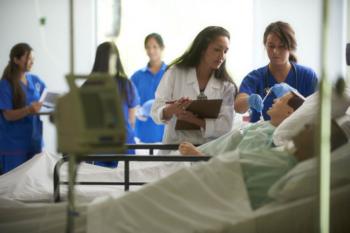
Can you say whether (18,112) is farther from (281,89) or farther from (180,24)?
(281,89)

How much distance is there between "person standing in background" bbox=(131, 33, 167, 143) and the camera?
4.24 metres

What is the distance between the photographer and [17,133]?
3.86 meters

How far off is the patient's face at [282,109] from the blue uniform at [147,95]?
188 cm

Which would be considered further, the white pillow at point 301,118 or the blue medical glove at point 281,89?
the blue medical glove at point 281,89

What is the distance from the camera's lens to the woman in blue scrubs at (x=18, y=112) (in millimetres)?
3809

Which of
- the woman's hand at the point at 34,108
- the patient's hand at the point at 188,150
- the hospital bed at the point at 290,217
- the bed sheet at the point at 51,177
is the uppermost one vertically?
the woman's hand at the point at 34,108

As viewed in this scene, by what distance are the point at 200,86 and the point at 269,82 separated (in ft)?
1.15

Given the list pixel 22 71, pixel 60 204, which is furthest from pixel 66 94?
pixel 22 71

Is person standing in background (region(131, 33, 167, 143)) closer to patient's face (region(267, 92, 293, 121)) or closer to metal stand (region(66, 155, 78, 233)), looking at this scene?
patient's face (region(267, 92, 293, 121))

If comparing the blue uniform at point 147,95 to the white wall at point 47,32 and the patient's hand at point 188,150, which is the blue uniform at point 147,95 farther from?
the patient's hand at point 188,150

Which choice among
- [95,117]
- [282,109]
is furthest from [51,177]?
[95,117]

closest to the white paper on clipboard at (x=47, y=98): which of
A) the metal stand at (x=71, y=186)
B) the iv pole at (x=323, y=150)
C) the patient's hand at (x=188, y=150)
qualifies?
the patient's hand at (x=188, y=150)

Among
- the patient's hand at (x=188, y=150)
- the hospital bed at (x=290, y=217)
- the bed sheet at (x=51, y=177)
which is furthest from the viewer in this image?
the patient's hand at (x=188, y=150)

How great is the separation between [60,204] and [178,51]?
2.62 meters
